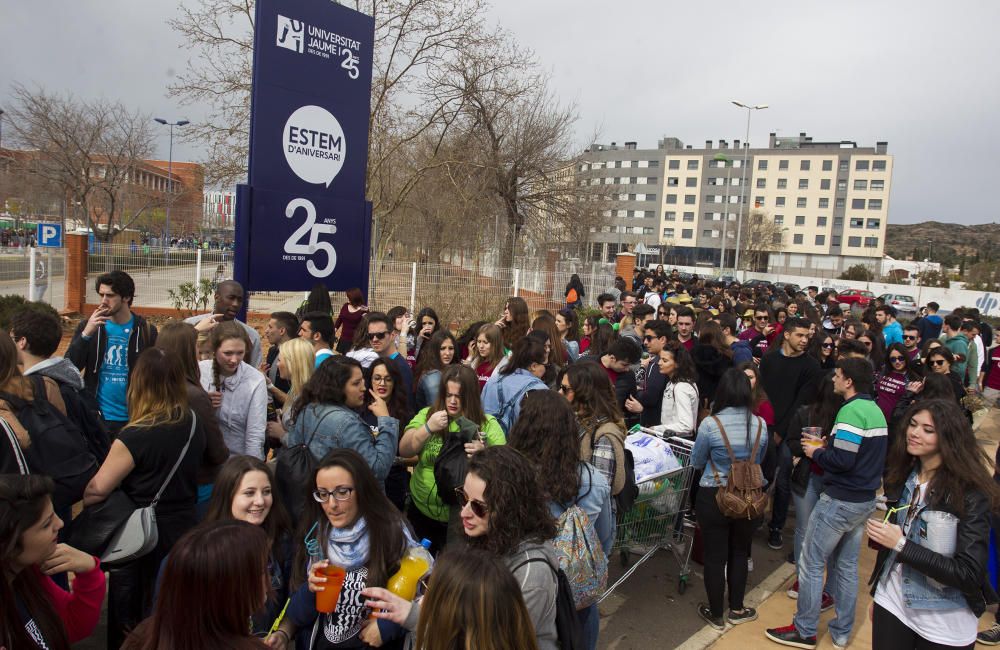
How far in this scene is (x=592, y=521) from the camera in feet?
9.66

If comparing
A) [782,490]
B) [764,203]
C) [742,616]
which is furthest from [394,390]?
[764,203]

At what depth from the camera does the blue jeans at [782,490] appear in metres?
5.65

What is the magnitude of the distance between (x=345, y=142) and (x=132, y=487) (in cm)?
421

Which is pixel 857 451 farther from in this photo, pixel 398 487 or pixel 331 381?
pixel 331 381

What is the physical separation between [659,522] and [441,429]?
6.03 ft

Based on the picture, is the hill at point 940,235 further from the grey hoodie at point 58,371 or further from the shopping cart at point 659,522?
the grey hoodie at point 58,371

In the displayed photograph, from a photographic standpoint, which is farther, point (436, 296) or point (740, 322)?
point (436, 296)

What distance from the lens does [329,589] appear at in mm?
2266

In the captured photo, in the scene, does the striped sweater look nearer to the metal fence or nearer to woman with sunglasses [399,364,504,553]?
woman with sunglasses [399,364,504,553]

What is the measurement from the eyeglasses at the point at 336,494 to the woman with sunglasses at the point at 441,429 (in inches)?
44.2

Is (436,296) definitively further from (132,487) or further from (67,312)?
(132,487)

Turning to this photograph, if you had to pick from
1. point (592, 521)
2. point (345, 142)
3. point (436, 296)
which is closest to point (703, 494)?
point (592, 521)

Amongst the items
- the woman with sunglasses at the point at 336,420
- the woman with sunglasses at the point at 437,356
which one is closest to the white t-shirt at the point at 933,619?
the woman with sunglasses at the point at 336,420

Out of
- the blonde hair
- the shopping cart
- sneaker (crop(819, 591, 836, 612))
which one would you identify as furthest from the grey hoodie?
sneaker (crop(819, 591, 836, 612))
